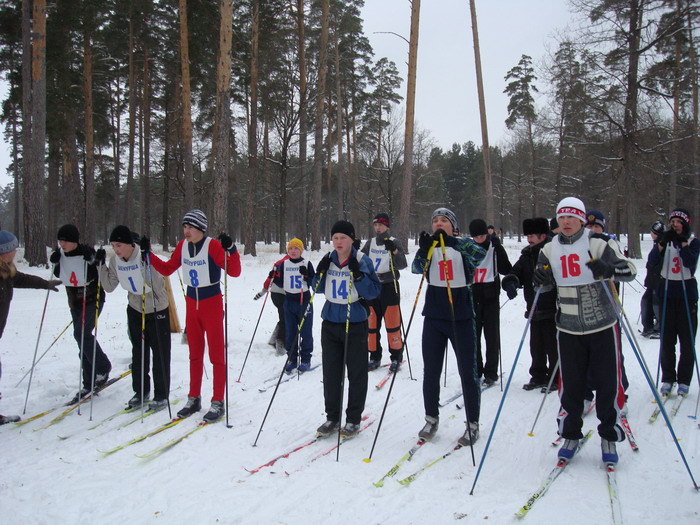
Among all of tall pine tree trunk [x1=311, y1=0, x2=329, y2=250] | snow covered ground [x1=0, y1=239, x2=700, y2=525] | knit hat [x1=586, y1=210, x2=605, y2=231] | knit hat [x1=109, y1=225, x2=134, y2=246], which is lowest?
snow covered ground [x1=0, y1=239, x2=700, y2=525]

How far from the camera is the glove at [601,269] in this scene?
3.34m

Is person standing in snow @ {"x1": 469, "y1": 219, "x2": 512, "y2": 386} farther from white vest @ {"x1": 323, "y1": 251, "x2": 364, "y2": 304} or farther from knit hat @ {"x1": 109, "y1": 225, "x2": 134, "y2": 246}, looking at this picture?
knit hat @ {"x1": 109, "y1": 225, "x2": 134, "y2": 246}

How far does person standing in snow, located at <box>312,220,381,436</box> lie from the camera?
13.7 feet

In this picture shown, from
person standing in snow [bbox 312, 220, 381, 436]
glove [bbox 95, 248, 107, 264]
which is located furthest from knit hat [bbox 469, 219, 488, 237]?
glove [bbox 95, 248, 107, 264]

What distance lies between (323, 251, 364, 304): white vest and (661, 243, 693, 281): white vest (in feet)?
13.2

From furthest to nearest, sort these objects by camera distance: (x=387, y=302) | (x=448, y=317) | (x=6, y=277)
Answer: (x=387, y=302) < (x=6, y=277) < (x=448, y=317)

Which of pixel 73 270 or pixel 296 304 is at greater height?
pixel 73 270

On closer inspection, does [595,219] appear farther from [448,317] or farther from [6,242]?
[6,242]

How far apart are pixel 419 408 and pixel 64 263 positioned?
467cm

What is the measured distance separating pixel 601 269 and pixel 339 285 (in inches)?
91.9

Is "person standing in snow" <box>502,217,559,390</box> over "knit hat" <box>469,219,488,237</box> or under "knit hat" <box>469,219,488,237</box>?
under

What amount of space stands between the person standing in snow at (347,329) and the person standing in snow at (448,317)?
1.94 feet

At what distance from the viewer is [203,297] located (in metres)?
4.66

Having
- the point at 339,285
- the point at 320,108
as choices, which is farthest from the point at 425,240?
the point at 320,108
